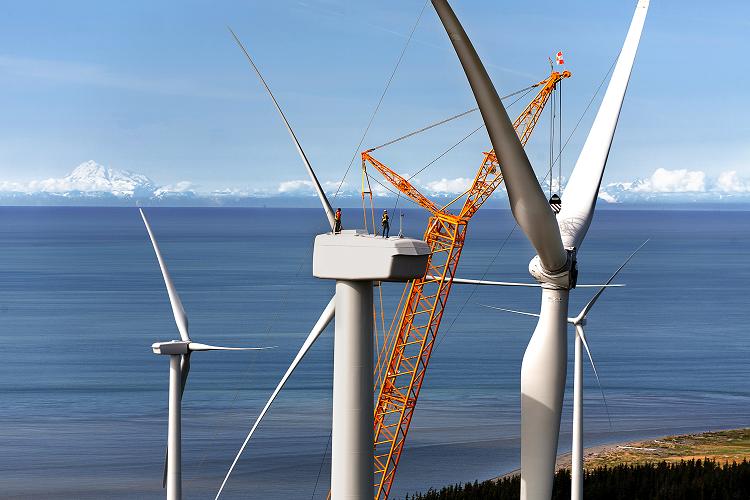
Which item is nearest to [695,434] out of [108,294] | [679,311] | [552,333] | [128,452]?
[128,452]

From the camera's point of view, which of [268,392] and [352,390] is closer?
[352,390]

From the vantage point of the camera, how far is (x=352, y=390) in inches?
1097

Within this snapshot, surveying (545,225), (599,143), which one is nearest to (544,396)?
(545,225)

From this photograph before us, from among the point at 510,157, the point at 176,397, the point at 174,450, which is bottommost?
the point at 174,450

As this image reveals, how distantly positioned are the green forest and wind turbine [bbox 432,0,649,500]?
27972 millimetres

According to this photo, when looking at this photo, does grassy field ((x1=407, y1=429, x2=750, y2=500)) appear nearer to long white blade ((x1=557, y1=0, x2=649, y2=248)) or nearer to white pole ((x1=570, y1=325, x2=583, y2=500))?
white pole ((x1=570, y1=325, x2=583, y2=500))

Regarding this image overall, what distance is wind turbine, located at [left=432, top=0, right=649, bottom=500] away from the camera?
89.3 feet

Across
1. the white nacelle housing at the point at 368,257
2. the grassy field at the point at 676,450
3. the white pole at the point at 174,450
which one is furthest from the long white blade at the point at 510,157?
the grassy field at the point at 676,450

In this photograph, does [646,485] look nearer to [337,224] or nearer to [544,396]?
[544,396]

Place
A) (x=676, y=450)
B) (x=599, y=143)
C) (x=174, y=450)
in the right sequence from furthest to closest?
(x=676, y=450) < (x=599, y=143) < (x=174, y=450)

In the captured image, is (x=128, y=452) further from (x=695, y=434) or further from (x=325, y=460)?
(x=695, y=434)

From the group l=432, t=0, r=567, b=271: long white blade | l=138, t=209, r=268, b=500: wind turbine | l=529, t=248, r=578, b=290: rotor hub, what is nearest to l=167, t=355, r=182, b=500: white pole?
l=138, t=209, r=268, b=500: wind turbine

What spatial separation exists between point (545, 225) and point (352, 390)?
21.5ft

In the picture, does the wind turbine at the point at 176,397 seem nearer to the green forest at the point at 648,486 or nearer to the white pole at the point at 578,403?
the white pole at the point at 578,403
